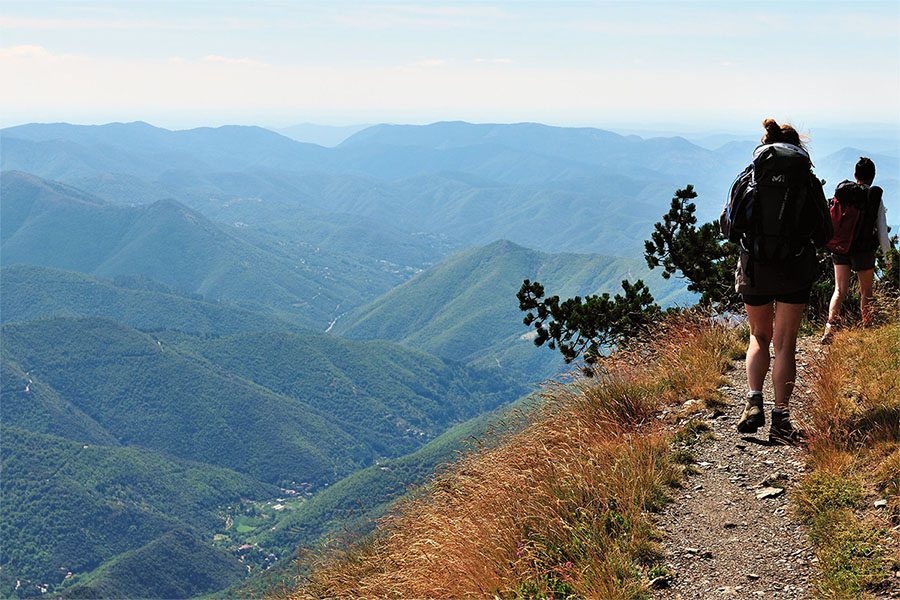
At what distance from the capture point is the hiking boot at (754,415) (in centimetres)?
595

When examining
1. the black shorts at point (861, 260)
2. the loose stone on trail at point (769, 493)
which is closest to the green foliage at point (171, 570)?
the black shorts at point (861, 260)

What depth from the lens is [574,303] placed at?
484 inches

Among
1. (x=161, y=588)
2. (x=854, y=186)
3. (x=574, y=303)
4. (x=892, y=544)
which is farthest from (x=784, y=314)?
(x=161, y=588)

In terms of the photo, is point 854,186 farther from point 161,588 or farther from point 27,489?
point 27,489

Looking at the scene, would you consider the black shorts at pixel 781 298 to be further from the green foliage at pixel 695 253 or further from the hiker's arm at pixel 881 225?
the green foliage at pixel 695 253

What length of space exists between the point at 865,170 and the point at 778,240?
3589 millimetres

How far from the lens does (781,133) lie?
550cm

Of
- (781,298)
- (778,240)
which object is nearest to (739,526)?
(781,298)

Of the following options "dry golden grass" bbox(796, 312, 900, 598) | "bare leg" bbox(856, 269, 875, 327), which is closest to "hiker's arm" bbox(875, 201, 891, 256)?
"bare leg" bbox(856, 269, 875, 327)

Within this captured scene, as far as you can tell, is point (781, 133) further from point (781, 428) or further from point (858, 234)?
point (858, 234)

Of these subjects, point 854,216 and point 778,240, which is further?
point 854,216

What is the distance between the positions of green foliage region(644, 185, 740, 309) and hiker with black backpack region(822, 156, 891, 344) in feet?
7.91

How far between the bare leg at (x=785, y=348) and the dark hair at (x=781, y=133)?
1329 millimetres

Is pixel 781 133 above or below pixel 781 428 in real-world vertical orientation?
above
